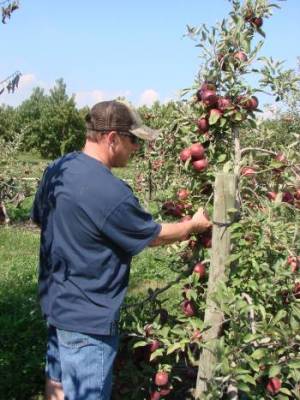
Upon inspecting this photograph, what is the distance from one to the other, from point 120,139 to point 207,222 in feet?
1.79

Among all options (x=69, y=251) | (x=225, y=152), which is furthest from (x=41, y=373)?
(x=225, y=152)

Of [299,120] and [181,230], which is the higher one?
[299,120]

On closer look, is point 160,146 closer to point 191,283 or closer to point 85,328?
point 191,283

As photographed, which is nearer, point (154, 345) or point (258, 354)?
point (258, 354)

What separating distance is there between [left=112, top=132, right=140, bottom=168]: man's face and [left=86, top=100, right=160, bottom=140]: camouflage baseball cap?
0.12 ft

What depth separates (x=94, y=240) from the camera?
88.7 inches

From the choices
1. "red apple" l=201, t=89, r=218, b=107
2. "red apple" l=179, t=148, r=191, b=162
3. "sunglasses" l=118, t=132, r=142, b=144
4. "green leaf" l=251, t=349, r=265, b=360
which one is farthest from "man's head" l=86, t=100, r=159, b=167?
"green leaf" l=251, t=349, r=265, b=360

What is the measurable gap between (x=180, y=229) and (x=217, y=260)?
0.25 meters

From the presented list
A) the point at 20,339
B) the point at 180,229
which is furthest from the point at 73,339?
the point at 20,339

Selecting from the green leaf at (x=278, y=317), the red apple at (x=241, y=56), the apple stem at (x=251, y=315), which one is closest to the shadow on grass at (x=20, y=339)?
the apple stem at (x=251, y=315)

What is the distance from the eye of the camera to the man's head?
2324 mm

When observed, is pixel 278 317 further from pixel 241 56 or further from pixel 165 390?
pixel 241 56

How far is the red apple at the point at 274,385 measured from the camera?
2381mm

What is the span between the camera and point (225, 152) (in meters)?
2.77
